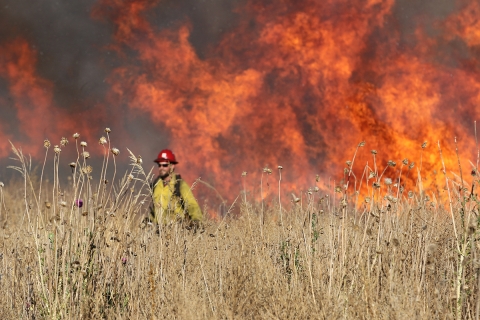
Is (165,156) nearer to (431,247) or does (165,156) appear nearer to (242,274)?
(242,274)

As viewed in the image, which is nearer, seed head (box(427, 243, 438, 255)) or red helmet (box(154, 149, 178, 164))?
seed head (box(427, 243, 438, 255))

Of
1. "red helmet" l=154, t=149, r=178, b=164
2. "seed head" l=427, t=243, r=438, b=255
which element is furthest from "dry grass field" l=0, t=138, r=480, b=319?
"red helmet" l=154, t=149, r=178, b=164

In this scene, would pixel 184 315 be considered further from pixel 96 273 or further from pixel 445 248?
pixel 445 248

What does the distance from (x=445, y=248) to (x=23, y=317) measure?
3099mm

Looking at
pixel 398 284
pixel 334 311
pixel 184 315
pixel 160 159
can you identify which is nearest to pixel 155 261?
pixel 184 315

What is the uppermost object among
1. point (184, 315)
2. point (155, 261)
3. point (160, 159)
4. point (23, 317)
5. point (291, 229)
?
point (160, 159)

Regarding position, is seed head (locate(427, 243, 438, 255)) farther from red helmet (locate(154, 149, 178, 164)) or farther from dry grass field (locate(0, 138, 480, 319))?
red helmet (locate(154, 149, 178, 164))

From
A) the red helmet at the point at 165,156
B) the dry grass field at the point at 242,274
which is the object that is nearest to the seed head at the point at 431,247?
the dry grass field at the point at 242,274

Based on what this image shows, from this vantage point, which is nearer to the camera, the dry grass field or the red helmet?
the dry grass field

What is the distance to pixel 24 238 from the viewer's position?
5.03 meters

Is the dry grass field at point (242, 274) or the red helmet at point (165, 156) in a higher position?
the red helmet at point (165, 156)

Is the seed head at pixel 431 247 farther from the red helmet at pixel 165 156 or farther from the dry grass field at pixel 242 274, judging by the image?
the red helmet at pixel 165 156

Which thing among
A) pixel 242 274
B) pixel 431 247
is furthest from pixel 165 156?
pixel 431 247

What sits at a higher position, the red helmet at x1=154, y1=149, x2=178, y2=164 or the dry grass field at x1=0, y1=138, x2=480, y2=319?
the red helmet at x1=154, y1=149, x2=178, y2=164
